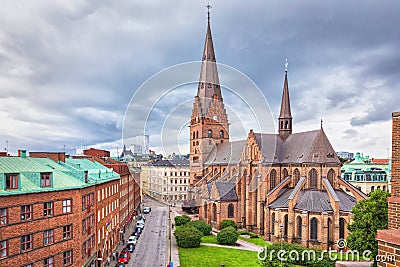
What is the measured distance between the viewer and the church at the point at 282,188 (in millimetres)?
42594

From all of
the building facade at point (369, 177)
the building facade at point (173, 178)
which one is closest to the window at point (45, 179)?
the building facade at point (369, 177)

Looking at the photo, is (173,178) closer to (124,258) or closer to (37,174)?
(124,258)

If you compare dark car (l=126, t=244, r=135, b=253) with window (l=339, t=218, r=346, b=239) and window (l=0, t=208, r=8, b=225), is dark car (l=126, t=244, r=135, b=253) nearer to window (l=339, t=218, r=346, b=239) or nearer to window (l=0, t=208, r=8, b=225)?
window (l=0, t=208, r=8, b=225)

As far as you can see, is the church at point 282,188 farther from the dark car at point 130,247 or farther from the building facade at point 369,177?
the building facade at point 369,177

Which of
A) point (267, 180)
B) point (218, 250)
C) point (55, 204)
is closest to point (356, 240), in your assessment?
point (218, 250)

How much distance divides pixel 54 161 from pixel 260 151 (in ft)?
115

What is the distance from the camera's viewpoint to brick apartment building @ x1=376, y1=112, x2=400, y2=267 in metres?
6.19

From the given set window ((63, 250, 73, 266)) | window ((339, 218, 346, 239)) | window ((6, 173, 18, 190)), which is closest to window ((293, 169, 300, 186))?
window ((339, 218, 346, 239))

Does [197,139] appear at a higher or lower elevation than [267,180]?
higher

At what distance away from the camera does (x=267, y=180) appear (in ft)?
171

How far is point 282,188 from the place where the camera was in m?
51.1

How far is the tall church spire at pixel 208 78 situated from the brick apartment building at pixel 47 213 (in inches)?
1848

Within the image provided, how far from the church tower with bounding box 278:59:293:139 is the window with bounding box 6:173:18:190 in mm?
47813

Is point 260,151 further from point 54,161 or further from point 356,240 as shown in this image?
point 54,161
